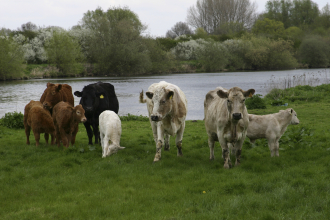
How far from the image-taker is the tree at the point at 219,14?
125 m

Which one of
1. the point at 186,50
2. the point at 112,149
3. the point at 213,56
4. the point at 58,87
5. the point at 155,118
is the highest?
the point at 186,50

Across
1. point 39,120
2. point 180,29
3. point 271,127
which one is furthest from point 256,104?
point 180,29

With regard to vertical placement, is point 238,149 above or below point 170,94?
below

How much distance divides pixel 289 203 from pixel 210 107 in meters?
3.34

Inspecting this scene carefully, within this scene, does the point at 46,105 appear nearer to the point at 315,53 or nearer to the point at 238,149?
the point at 238,149

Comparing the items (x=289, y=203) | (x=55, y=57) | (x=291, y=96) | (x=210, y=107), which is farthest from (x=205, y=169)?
(x=55, y=57)

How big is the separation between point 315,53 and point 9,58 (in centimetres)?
6639

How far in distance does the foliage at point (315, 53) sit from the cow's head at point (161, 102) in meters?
75.4

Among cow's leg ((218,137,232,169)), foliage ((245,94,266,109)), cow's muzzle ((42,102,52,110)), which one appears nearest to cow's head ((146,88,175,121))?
cow's leg ((218,137,232,169))

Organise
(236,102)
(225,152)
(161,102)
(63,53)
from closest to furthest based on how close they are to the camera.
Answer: (236,102)
(225,152)
(161,102)
(63,53)

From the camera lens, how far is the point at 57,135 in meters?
9.38

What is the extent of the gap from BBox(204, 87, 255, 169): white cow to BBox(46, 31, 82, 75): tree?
58465mm

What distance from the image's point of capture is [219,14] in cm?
12694

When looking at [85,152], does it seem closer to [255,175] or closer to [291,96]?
[255,175]
